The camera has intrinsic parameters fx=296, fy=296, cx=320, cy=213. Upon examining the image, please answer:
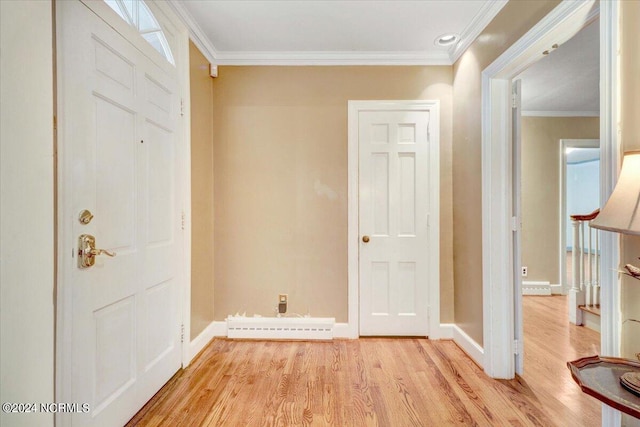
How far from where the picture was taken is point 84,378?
134cm

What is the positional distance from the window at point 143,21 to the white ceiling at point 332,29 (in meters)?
0.25

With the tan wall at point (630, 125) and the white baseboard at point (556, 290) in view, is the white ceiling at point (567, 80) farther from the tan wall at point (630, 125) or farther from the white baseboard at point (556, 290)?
the white baseboard at point (556, 290)

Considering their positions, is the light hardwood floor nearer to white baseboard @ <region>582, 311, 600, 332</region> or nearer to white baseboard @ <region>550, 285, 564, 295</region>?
white baseboard @ <region>582, 311, 600, 332</region>

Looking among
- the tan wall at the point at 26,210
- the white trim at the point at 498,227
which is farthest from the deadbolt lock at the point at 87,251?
the white trim at the point at 498,227

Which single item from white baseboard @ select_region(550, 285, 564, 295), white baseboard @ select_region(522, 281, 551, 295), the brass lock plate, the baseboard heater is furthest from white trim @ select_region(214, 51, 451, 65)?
white baseboard @ select_region(550, 285, 564, 295)

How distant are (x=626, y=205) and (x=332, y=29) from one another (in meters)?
2.20

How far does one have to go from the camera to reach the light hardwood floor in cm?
168

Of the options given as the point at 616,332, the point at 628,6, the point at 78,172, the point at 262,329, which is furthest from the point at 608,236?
the point at 262,329

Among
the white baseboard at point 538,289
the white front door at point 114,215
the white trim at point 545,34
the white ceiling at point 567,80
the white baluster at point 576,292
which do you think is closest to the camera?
the white front door at point 114,215

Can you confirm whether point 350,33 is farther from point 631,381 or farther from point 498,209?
point 631,381

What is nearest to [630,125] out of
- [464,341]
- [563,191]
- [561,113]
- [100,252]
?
[464,341]

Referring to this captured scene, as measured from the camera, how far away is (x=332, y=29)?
2359 mm

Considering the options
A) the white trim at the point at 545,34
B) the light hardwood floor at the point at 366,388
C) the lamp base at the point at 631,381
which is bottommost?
the light hardwood floor at the point at 366,388

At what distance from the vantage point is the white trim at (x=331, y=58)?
2693 millimetres
